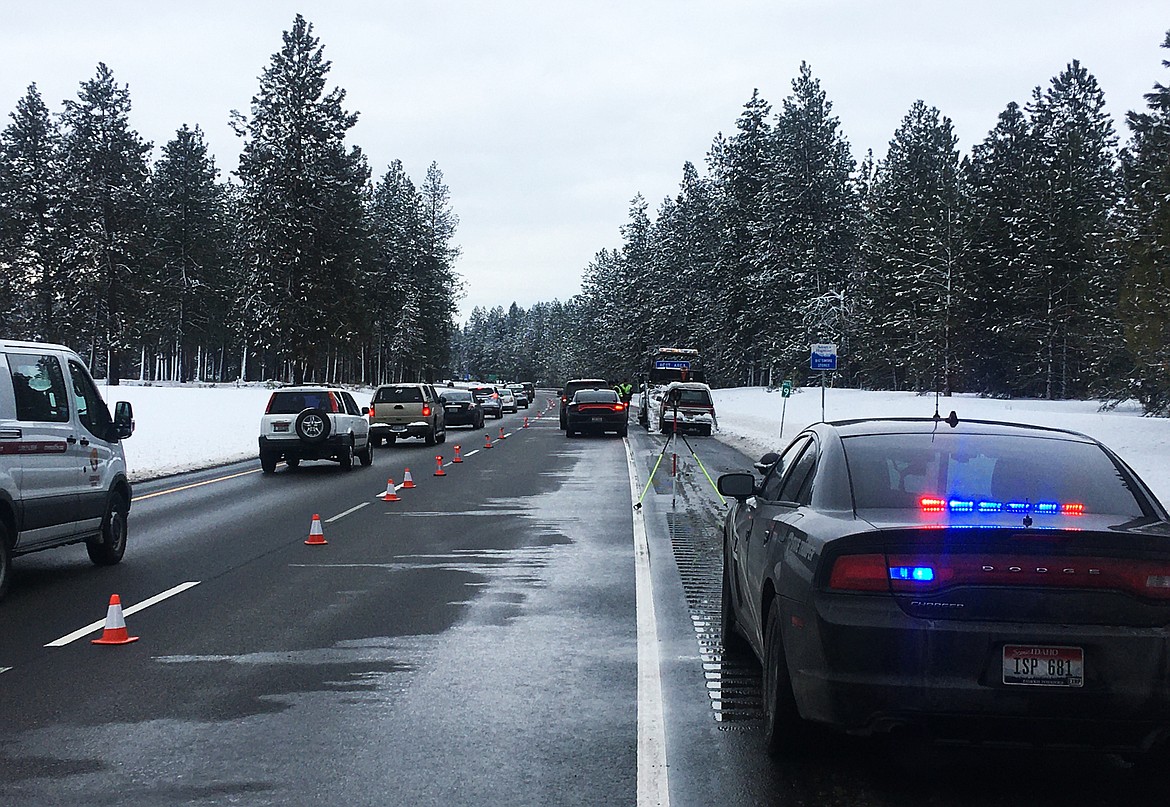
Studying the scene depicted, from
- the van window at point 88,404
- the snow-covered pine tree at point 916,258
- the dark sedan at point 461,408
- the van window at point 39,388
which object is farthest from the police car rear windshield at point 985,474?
the snow-covered pine tree at point 916,258

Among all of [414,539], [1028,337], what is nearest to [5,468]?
[414,539]

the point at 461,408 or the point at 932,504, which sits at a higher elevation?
the point at 932,504

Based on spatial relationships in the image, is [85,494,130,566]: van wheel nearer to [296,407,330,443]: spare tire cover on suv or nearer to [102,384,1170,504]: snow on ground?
[102,384,1170,504]: snow on ground

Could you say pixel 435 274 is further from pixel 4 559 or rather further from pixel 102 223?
pixel 4 559

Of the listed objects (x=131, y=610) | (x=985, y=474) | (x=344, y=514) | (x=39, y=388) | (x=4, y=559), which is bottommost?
(x=344, y=514)

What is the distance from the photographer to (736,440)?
130 feet

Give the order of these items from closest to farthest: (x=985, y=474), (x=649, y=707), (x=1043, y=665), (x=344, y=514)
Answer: (x=1043, y=665)
(x=985, y=474)
(x=649, y=707)
(x=344, y=514)

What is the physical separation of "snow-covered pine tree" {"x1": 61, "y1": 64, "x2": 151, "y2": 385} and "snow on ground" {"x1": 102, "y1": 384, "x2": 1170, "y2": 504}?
13337mm

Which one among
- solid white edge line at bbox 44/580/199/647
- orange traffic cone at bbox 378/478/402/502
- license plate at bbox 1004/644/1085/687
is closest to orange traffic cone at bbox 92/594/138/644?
solid white edge line at bbox 44/580/199/647

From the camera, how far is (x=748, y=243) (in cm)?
8738

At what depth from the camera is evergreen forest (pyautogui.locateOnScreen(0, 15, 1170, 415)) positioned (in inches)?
2552

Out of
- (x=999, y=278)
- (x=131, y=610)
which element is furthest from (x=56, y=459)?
(x=999, y=278)

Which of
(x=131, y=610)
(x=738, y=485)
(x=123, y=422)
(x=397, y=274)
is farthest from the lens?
(x=397, y=274)

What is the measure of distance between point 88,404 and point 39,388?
111cm
